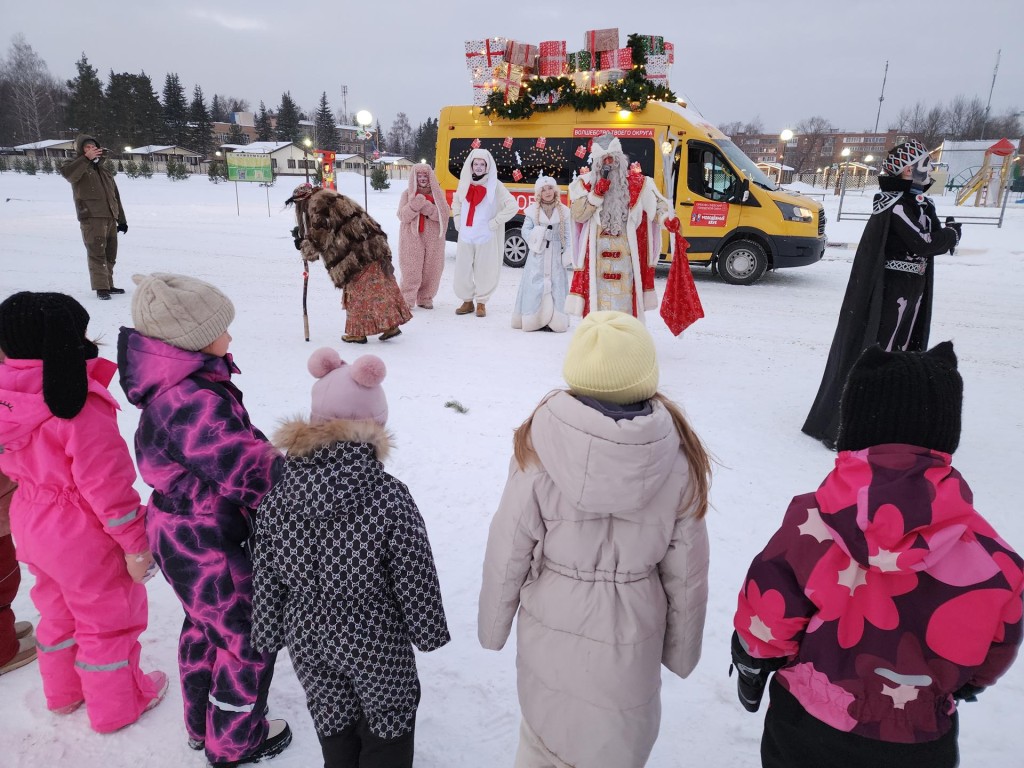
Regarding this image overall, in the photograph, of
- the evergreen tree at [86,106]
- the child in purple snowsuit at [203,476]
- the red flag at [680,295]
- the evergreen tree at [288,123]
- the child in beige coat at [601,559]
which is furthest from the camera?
the evergreen tree at [288,123]

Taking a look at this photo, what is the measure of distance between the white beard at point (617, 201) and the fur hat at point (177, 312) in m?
4.70

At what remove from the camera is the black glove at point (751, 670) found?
147cm

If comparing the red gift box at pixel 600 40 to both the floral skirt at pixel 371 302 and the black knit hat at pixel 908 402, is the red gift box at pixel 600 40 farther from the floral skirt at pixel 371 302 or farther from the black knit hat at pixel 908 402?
the black knit hat at pixel 908 402

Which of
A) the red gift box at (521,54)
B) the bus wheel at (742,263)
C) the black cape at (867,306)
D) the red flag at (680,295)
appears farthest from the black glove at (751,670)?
the red gift box at (521,54)

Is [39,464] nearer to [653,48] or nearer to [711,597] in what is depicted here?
[711,597]

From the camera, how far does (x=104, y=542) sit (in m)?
1.92

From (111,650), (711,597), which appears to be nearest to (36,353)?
(111,650)

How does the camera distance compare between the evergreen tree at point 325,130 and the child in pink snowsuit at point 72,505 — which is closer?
the child in pink snowsuit at point 72,505

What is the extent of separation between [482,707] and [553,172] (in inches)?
373

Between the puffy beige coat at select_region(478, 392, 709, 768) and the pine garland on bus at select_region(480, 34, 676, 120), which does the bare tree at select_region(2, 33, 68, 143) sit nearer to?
the pine garland on bus at select_region(480, 34, 676, 120)

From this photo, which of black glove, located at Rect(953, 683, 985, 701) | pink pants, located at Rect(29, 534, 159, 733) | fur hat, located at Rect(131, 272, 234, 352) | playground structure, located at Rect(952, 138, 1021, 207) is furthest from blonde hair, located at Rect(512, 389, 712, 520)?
playground structure, located at Rect(952, 138, 1021, 207)

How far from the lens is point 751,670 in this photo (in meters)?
1.47

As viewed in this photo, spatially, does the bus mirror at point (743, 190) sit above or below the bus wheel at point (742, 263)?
above

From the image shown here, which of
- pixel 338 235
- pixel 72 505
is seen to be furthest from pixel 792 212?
pixel 72 505
